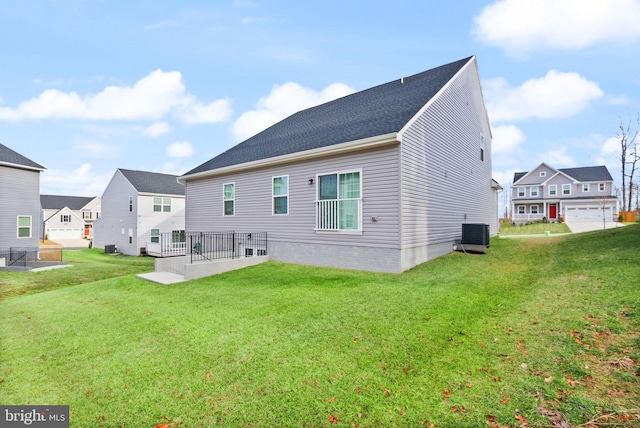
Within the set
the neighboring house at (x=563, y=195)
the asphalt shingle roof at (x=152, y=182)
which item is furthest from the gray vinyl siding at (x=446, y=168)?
the asphalt shingle roof at (x=152, y=182)

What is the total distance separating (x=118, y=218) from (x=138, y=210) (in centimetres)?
421

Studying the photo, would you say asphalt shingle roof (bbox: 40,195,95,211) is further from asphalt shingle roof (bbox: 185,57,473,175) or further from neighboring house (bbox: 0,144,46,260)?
asphalt shingle roof (bbox: 185,57,473,175)

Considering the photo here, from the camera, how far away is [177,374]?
382 cm

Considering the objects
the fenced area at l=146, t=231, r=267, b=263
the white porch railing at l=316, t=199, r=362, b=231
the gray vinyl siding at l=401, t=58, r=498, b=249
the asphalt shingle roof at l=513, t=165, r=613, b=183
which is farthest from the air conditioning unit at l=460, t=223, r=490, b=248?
the asphalt shingle roof at l=513, t=165, r=613, b=183

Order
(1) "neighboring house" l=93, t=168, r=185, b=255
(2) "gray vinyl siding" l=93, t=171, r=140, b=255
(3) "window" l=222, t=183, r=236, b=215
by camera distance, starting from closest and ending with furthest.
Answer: (3) "window" l=222, t=183, r=236, b=215 < (1) "neighboring house" l=93, t=168, r=185, b=255 < (2) "gray vinyl siding" l=93, t=171, r=140, b=255

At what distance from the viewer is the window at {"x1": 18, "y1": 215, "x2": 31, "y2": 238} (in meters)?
17.6

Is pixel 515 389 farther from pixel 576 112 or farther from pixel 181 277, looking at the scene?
pixel 576 112

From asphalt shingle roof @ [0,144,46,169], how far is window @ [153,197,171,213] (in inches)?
387

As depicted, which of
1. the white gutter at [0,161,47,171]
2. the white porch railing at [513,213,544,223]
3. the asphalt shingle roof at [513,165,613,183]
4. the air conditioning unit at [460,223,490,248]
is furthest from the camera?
the white porch railing at [513,213,544,223]

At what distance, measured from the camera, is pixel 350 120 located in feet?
38.0

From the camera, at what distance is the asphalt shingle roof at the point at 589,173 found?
34188mm

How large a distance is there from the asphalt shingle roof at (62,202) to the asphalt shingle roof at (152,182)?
98.4ft

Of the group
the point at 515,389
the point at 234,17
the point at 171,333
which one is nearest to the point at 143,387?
the point at 171,333

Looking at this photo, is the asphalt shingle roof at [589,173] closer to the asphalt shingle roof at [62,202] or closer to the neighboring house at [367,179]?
the neighboring house at [367,179]
